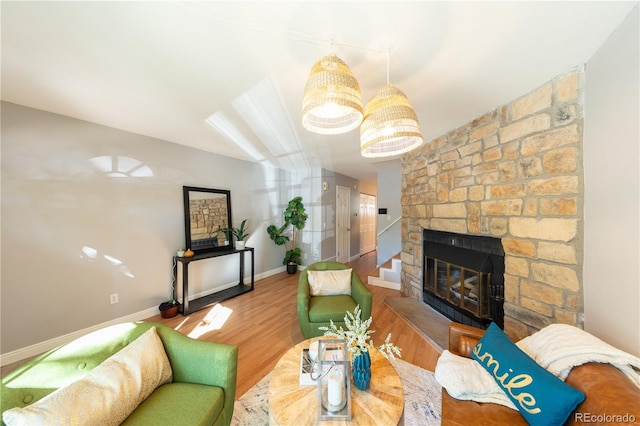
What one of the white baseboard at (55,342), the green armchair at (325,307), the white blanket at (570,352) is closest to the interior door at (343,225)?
the green armchair at (325,307)

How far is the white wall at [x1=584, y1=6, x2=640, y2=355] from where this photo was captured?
3.47 feet

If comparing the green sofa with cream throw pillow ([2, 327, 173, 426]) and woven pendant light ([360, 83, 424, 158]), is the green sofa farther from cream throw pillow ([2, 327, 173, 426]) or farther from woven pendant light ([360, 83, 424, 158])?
woven pendant light ([360, 83, 424, 158])

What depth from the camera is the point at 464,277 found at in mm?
2328

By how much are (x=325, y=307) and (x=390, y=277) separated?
205 centimetres

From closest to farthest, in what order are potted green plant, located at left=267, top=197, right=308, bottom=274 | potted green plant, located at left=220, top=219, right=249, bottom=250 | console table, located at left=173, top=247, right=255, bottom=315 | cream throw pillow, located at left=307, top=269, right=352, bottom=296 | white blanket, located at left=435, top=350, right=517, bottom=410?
white blanket, located at left=435, top=350, right=517, bottom=410
cream throw pillow, located at left=307, top=269, right=352, bottom=296
console table, located at left=173, top=247, right=255, bottom=315
potted green plant, located at left=220, top=219, right=249, bottom=250
potted green plant, located at left=267, top=197, right=308, bottom=274

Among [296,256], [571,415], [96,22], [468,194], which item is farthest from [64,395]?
[296,256]

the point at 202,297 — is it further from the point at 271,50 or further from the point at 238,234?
the point at 271,50

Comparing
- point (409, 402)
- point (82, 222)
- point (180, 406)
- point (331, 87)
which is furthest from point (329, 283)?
point (82, 222)

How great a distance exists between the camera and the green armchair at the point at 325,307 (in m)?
2.03

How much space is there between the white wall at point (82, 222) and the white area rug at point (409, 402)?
7.10 ft

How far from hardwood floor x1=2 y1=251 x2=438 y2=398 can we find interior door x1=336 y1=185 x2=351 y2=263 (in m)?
1.93

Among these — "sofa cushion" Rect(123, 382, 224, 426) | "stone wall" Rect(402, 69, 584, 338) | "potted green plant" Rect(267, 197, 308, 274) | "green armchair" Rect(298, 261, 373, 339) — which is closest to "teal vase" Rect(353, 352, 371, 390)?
"sofa cushion" Rect(123, 382, 224, 426)

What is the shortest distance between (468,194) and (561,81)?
3.50 ft

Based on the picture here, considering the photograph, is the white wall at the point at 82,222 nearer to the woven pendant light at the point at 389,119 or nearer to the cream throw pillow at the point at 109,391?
the cream throw pillow at the point at 109,391
